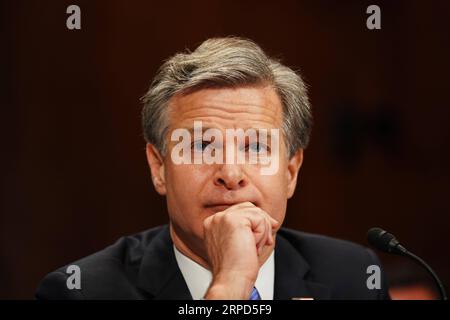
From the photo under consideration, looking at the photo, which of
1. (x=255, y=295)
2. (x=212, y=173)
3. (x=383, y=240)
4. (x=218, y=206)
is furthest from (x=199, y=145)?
(x=383, y=240)

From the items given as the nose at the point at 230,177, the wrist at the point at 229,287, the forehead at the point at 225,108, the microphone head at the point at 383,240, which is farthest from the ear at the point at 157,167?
the microphone head at the point at 383,240

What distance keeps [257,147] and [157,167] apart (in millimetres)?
389

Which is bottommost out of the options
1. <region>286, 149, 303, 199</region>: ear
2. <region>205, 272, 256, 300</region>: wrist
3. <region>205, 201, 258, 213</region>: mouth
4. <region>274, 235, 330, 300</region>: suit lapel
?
<region>274, 235, 330, 300</region>: suit lapel

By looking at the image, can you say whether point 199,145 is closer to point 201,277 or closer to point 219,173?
point 219,173

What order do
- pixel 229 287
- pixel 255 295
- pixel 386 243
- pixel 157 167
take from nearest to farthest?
pixel 229 287
pixel 386 243
pixel 255 295
pixel 157 167

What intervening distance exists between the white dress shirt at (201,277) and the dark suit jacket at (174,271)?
0.07ft

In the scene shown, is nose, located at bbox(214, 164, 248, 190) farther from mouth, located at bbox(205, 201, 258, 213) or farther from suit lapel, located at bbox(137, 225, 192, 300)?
suit lapel, located at bbox(137, 225, 192, 300)

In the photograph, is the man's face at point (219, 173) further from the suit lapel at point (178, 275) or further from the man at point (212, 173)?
the suit lapel at point (178, 275)

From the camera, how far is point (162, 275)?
247cm

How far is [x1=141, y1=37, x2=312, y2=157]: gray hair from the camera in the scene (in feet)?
7.74

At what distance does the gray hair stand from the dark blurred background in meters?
0.20

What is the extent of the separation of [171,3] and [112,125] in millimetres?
514

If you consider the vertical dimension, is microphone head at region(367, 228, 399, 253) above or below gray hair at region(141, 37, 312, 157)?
below

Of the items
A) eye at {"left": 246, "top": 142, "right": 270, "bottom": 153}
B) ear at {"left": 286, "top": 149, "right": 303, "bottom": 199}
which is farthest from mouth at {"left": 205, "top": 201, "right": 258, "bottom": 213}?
ear at {"left": 286, "top": 149, "right": 303, "bottom": 199}
